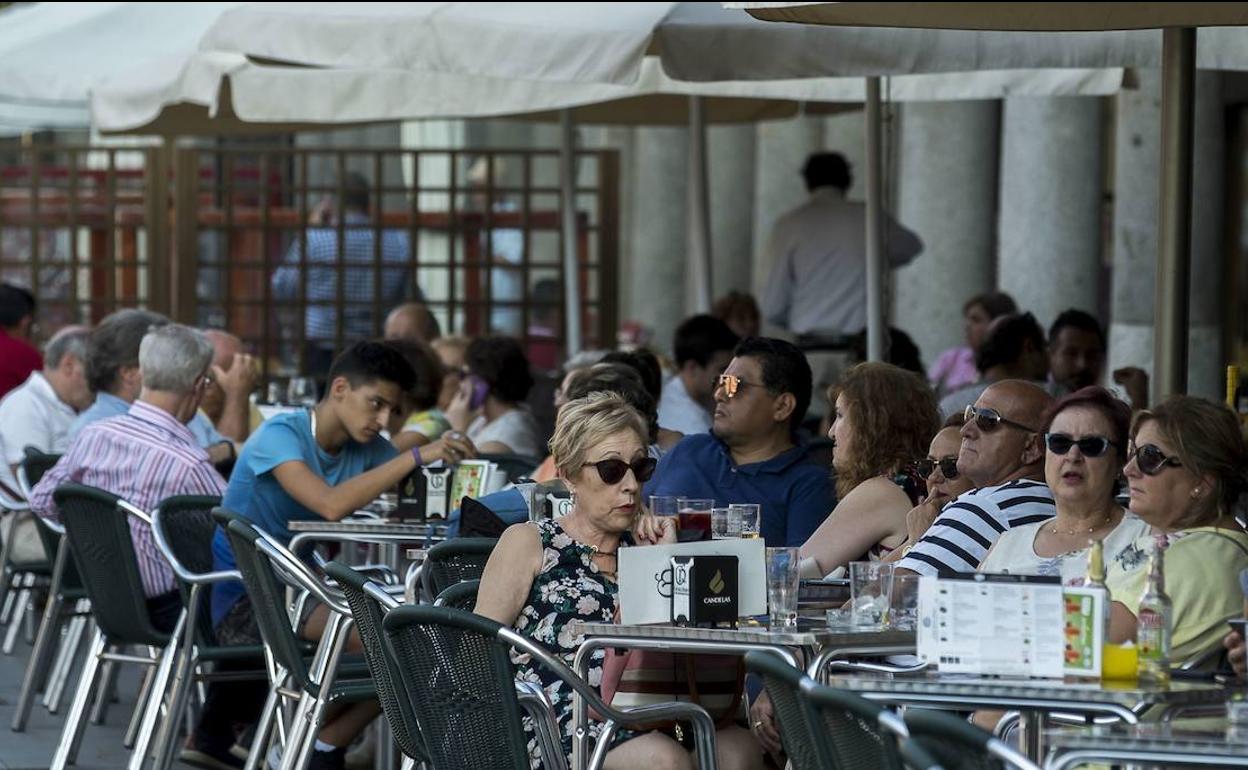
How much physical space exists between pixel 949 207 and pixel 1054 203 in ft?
4.69

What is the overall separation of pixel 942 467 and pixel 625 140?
15944 mm

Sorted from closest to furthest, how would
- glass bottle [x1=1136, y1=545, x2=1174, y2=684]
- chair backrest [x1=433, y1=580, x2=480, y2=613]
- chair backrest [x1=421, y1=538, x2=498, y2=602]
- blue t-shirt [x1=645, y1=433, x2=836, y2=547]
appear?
glass bottle [x1=1136, y1=545, x2=1174, y2=684], chair backrest [x1=433, y1=580, x2=480, y2=613], chair backrest [x1=421, y1=538, x2=498, y2=602], blue t-shirt [x1=645, y1=433, x2=836, y2=547]

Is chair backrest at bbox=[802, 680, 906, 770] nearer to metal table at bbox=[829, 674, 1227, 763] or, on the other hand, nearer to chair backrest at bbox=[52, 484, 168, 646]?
metal table at bbox=[829, 674, 1227, 763]

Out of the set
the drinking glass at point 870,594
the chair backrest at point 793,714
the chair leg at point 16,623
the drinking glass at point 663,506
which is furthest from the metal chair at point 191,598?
the chair leg at point 16,623

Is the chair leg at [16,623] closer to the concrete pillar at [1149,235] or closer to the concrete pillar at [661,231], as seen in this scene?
the concrete pillar at [1149,235]

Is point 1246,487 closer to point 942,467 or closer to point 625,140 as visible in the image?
point 942,467

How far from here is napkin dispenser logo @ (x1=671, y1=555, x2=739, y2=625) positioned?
14.7ft

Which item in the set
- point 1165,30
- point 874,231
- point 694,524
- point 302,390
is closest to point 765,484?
point 694,524

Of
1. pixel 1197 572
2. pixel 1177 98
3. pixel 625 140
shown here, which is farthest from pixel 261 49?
pixel 625 140

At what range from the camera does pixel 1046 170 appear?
11.4 metres

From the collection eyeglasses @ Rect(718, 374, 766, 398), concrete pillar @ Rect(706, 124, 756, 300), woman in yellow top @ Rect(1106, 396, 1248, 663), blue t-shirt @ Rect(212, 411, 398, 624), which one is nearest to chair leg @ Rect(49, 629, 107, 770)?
blue t-shirt @ Rect(212, 411, 398, 624)

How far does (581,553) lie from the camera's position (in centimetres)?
490

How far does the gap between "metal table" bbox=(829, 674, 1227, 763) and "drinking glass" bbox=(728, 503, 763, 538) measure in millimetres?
1215

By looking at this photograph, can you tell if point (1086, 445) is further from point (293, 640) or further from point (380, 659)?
point (293, 640)
